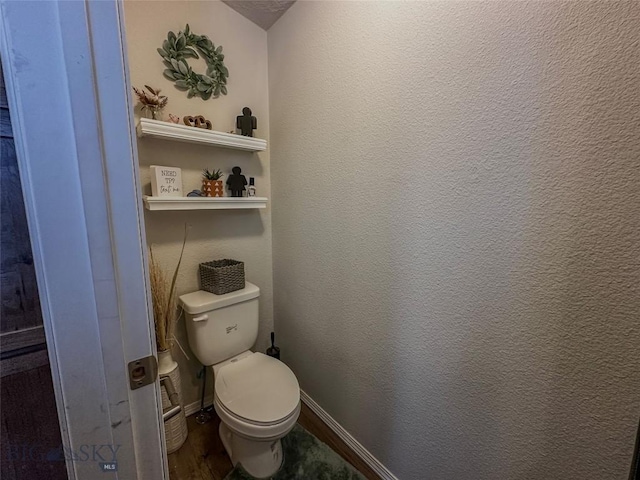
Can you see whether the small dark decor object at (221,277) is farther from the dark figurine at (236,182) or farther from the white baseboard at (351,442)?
the white baseboard at (351,442)

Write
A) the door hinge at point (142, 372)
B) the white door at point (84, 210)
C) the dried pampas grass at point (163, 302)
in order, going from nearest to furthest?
the white door at point (84, 210)
the door hinge at point (142, 372)
the dried pampas grass at point (163, 302)

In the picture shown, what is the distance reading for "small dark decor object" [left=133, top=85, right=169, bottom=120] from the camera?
122cm

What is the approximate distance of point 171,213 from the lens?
56.8 inches

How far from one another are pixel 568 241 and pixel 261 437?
1252 millimetres

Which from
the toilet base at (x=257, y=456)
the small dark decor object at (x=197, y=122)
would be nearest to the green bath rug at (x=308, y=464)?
the toilet base at (x=257, y=456)

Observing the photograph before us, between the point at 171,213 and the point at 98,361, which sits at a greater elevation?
the point at 171,213

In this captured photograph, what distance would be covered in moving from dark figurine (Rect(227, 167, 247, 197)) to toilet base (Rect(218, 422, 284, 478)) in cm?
120

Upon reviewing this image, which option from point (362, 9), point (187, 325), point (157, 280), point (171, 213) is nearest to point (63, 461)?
point (157, 280)

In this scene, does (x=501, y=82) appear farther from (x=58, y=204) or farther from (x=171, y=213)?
(x=171, y=213)

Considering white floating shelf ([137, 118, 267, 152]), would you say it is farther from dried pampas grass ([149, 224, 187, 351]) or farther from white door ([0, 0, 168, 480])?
white door ([0, 0, 168, 480])

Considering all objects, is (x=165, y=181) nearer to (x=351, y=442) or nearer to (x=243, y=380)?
(x=243, y=380)

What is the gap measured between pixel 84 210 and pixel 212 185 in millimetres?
1114

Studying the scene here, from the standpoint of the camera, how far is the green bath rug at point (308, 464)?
1.25 m

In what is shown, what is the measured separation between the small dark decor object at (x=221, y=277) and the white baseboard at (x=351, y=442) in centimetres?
84
